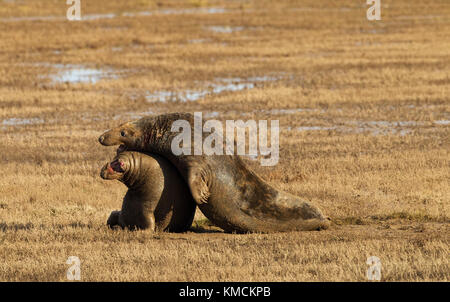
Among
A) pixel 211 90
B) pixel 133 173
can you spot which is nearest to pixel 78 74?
pixel 211 90

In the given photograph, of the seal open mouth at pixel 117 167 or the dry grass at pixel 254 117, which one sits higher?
the seal open mouth at pixel 117 167

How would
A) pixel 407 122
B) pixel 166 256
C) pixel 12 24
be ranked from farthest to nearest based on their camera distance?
1. pixel 12 24
2. pixel 407 122
3. pixel 166 256

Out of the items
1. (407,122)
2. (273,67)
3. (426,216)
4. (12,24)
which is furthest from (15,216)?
(12,24)

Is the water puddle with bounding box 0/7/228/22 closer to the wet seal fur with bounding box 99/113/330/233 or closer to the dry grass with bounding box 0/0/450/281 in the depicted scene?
the dry grass with bounding box 0/0/450/281

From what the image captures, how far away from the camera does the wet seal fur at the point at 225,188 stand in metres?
11.8

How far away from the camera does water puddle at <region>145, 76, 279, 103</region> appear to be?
27.2 meters

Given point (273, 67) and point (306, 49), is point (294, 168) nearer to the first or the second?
point (273, 67)

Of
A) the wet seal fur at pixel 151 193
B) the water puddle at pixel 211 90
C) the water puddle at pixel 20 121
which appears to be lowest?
the water puddle at pixel 20 121

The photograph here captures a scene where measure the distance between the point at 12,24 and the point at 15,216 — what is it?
3382cm

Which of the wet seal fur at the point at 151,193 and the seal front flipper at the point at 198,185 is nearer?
the seal front flipper at the point at 198,185

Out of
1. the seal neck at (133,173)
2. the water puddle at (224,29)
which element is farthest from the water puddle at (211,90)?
the seal neck at (133,173)

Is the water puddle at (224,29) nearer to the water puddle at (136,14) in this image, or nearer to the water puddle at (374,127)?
the water puddle at (136,14)

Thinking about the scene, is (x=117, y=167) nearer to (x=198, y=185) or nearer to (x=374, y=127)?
(x=198, y=185)
